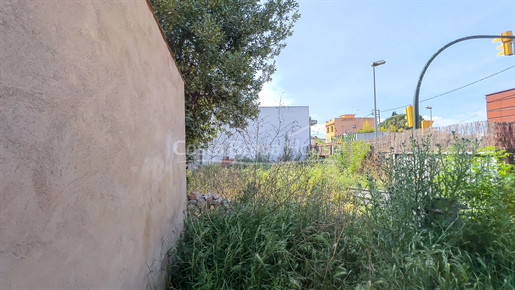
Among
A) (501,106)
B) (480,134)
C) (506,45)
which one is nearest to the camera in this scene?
(480,134)

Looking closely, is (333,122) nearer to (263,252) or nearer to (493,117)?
(493,117)

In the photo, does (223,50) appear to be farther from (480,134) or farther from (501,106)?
(501,106)

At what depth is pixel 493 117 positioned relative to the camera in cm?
1597

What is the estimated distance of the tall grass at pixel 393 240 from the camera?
→ 5.93ft

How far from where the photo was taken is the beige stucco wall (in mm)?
793

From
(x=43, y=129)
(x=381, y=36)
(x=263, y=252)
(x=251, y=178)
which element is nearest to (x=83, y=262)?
(x=43, y=129)

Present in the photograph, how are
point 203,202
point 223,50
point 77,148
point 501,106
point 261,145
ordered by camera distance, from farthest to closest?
point 501,106 → point 223,50 → point 261,145 → point 203,202 → point 77,148

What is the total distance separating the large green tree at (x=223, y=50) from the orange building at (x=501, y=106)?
1825 cm

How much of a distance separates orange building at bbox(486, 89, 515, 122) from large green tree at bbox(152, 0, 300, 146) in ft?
59.9

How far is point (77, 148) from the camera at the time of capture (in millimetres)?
1095

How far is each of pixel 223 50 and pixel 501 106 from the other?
843 inches

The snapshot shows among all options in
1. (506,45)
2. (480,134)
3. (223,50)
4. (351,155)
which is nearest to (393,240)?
(223,50)

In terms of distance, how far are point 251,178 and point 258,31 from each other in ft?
10.1

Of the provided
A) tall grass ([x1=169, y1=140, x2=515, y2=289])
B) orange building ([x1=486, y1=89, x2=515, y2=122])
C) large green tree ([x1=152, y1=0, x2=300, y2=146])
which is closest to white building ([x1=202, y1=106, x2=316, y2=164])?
large green tree ([x1=152, y1=0, x2=300, y2=146])
